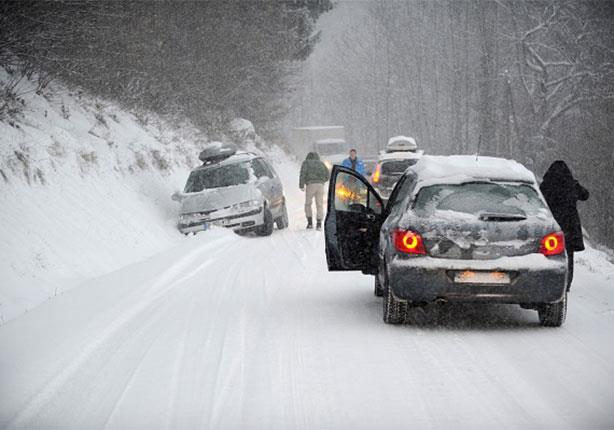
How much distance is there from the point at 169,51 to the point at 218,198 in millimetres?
13395

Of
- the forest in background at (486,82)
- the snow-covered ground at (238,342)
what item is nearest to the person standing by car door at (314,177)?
the forest in background at (486,82)

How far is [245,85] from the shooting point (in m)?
39.7

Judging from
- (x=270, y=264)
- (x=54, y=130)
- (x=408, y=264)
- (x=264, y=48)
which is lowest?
(x=270, y=264)

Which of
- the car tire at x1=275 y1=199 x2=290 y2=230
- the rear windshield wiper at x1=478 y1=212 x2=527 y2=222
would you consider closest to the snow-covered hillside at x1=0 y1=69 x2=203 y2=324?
the car tire at x1=275 y1=199 x2=290 y2=230

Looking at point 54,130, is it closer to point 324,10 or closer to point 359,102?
point 324,10

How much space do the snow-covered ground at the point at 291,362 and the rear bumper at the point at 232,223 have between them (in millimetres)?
7473

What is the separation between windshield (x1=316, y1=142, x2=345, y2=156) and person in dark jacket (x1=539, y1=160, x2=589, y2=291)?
37.3 metres

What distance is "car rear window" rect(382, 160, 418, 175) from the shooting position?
67.5 ft

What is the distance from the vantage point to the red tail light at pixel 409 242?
8.12 meters

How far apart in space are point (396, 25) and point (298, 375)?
73.5 metres

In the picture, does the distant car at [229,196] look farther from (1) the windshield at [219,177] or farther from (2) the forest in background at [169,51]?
(2) the forest in background at [169,51]

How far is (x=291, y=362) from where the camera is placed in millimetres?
6879

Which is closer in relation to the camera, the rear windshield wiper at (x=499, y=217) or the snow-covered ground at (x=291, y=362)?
the snow-covered ground at (x=291, y=362)

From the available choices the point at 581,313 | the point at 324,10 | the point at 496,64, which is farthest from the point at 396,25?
the point at 581,313
